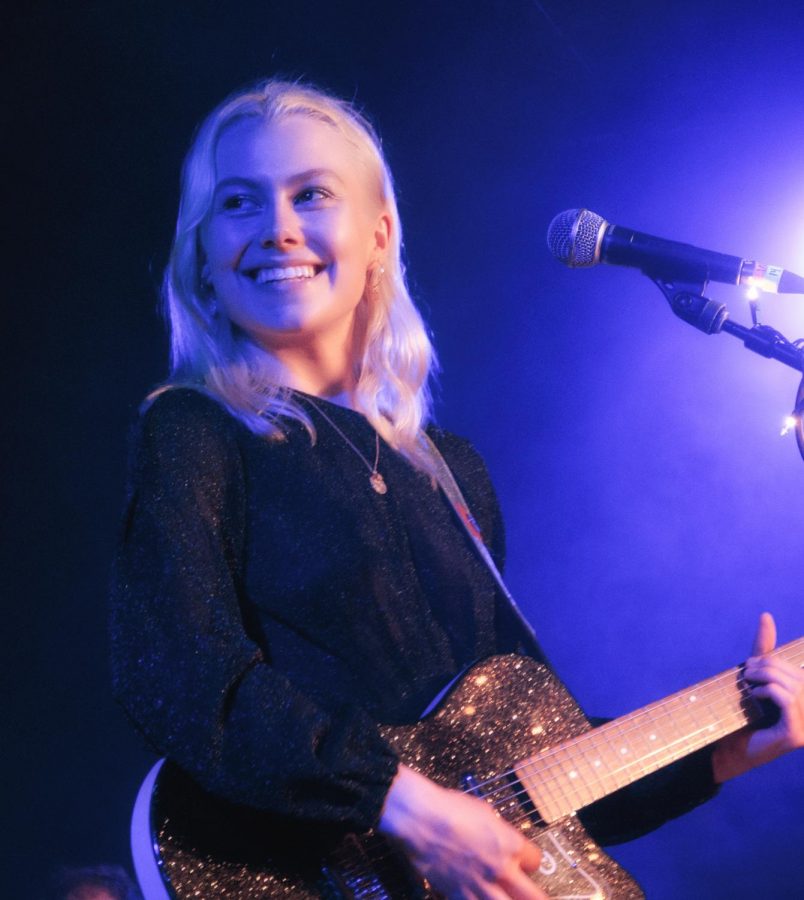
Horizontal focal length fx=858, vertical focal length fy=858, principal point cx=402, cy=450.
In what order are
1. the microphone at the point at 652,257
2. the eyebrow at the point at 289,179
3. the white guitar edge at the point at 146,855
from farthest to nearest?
the microphone at the point at 652,257
the eyebrow at the point at 289,179
the white guitar edge at the point at 146,855

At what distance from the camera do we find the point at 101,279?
2.47 metres

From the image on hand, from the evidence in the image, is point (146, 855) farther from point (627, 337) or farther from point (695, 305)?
point (627, 337)

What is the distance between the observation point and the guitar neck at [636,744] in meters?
1.50

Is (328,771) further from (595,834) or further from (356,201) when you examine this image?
(356,201)

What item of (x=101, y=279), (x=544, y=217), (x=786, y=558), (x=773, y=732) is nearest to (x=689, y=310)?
(x=773, y=732)

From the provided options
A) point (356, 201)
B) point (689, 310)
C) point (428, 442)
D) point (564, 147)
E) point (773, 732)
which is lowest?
point (773, 732)

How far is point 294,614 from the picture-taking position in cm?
149

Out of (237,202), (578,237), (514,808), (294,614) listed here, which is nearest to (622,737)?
(514,808)

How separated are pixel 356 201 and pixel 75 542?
129cm

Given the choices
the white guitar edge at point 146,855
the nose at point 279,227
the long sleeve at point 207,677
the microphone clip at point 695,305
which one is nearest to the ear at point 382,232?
the nose at point 279,227

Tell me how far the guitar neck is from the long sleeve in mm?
374

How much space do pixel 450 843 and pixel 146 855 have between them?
431 millimetres

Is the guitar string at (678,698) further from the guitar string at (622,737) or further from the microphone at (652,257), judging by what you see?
the microphone at (652,257)

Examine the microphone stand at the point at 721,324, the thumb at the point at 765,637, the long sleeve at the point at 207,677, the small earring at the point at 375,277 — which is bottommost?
the thumb at the point at 765,637
